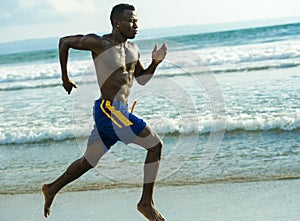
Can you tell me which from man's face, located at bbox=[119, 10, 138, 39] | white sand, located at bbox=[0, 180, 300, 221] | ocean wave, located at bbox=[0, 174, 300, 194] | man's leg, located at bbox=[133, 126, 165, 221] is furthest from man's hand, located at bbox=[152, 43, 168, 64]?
ocean wave, located at bbox=[0, 174, 300, 194]

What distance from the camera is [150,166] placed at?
431cm

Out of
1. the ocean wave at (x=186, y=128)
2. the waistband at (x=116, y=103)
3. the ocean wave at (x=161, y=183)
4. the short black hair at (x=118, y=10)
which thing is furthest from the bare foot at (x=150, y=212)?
the ocean wave at (x=186, y=128)

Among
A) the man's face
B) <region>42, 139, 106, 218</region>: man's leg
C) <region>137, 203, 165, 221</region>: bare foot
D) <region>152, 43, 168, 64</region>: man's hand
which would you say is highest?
the man's face

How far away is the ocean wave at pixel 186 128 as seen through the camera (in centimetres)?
802

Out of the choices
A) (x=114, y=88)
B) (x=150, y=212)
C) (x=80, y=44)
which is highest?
(x=80, y=44)

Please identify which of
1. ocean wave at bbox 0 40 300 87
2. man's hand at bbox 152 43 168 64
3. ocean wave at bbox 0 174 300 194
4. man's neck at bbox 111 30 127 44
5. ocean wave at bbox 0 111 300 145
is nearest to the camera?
man's neck at bbox 111 30 127 44

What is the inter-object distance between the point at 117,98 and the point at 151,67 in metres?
0.48

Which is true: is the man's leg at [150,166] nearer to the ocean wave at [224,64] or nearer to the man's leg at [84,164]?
the man's leg at [84,164]

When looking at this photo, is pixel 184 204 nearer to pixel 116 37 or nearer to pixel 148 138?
pixel 148 138

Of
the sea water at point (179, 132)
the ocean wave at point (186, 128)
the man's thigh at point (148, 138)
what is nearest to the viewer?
the man's thigh at point (148, 138)

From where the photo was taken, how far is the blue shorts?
4.28m

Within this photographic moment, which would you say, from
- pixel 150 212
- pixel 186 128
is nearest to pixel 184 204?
pixel 150 212

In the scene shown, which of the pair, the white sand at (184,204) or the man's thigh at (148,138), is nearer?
the man's thigh at (148,138)

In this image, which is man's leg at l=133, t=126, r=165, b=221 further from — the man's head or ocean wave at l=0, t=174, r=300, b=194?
ocean wave at l=0, t=174, r=300, b=194
